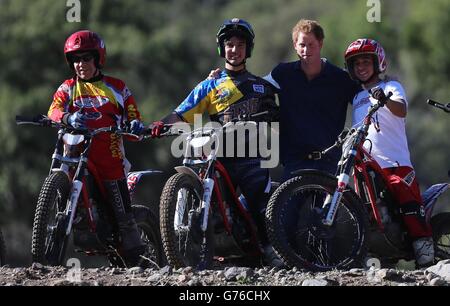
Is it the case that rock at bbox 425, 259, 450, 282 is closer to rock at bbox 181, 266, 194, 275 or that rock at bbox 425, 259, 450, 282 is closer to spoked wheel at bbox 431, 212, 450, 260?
spoked wheel at bbox 431, 212, 450, 260

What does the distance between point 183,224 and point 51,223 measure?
115 centimetres

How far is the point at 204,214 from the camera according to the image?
36.1ft

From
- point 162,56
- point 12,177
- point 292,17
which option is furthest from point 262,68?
point 12,177

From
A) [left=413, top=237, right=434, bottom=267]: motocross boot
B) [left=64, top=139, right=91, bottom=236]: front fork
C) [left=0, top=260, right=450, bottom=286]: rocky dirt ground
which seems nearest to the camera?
[left=0, top=260, right=450, bottom=286]: rocky dirt ground

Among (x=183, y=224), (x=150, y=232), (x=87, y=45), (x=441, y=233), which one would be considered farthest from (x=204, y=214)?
(x=441, y=233)

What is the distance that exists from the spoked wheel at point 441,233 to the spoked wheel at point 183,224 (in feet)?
7.32

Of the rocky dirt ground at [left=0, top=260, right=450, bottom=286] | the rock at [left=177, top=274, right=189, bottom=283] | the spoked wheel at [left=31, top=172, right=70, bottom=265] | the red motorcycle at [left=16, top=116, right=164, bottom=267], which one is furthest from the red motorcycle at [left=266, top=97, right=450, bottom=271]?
A: the spoked wheel at [left=31, top=172, right=70, bottom=265]

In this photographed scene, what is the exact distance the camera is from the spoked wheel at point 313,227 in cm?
1071

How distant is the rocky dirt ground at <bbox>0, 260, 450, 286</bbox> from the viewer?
979cm

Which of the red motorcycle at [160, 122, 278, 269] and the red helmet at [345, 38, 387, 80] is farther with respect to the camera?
the red helmet at [345, 38, 387, 80]

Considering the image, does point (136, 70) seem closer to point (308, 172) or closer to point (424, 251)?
point (424, 251)

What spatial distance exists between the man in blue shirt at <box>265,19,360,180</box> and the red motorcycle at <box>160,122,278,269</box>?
64 cm

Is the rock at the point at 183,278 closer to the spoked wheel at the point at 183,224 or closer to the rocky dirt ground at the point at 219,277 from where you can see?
the rocky dirt ground at the point at 219,277

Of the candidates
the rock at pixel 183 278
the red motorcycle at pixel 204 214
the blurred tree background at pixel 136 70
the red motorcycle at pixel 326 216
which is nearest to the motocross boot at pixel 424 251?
the red motorcycle at pixel 326 216
